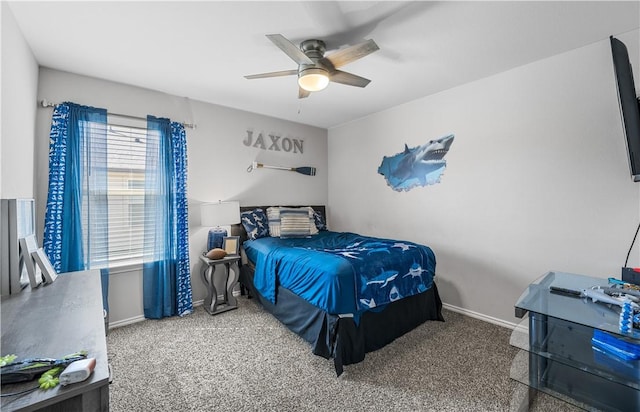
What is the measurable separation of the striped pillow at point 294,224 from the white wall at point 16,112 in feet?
7.60

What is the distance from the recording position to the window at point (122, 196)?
266 centimetres

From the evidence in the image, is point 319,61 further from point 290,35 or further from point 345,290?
point 345,290

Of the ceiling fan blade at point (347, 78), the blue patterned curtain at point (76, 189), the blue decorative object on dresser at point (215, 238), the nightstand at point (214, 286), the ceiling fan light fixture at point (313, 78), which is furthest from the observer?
the blue decorative object on dresser at point (215, 238)

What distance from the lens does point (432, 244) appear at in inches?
129

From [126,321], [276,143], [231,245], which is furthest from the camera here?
[276,143]

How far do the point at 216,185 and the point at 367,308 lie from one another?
240cm

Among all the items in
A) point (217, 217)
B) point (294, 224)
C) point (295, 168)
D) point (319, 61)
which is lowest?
point (294, 224)

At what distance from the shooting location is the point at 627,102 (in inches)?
66.6

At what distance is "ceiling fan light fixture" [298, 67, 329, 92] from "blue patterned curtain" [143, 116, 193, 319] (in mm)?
1804

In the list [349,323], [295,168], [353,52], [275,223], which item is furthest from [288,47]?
[295,168]

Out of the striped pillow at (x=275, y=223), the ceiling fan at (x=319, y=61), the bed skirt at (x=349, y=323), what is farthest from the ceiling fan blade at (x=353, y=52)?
the striped pillow at (x=275, y=223)

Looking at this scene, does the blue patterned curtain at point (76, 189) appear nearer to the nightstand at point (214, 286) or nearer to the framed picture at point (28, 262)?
the nightstand at point (214, 286)

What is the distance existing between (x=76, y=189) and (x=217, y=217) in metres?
1.26

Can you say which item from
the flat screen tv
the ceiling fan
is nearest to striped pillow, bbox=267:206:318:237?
the ceiling fan
